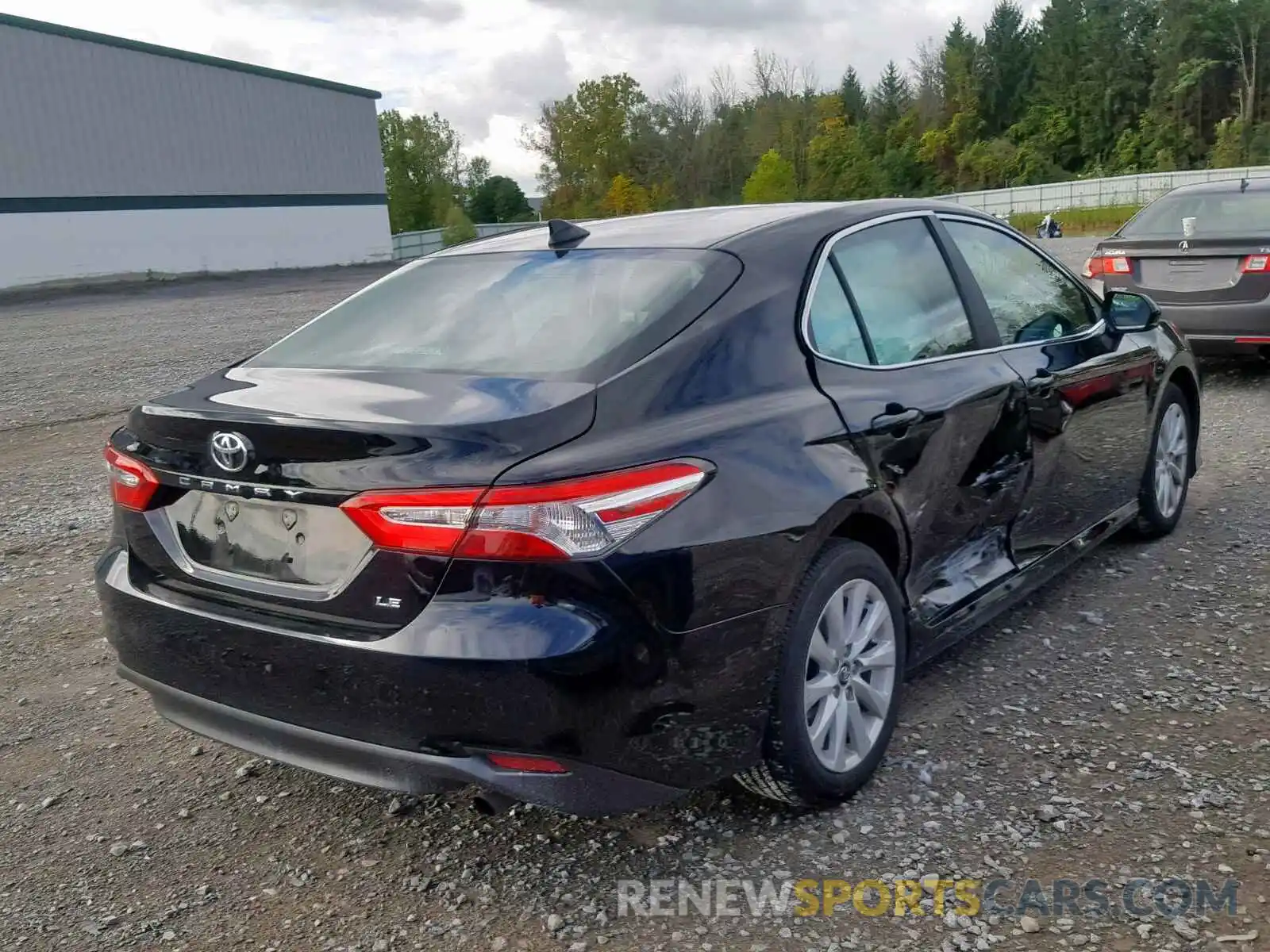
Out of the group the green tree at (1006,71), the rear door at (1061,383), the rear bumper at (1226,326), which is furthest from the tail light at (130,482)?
the green tree at (1006,71)

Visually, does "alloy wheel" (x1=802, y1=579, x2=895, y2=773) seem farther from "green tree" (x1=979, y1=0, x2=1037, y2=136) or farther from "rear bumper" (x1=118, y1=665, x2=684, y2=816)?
"green tree" (x1=979, y1=0, x2=1037, y2=136)

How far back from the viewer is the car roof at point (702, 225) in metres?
3.39

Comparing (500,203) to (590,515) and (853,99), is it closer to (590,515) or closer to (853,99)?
(853,99)

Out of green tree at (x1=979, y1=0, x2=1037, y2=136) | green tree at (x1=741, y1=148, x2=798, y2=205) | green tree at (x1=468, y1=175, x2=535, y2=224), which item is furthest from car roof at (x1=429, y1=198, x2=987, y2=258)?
green tree at (x1=979, y1=0, x2=1037, y2=136)

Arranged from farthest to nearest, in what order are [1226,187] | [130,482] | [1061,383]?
[1226,187]
[1061,383]
[130,482]

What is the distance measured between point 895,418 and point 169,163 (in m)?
41.6

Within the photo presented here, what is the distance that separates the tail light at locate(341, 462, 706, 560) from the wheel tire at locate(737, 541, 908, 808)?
1.96 ft

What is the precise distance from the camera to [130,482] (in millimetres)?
3000

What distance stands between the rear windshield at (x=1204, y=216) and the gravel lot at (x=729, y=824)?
193 inches

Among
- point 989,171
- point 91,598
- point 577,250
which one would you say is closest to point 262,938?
point 577,250

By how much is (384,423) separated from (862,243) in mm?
1724

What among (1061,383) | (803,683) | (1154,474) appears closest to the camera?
(803,683)

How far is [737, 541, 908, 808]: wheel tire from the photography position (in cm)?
284

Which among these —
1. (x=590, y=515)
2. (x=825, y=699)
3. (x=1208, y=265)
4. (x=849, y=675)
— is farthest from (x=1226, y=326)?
(x=590, y=515)
